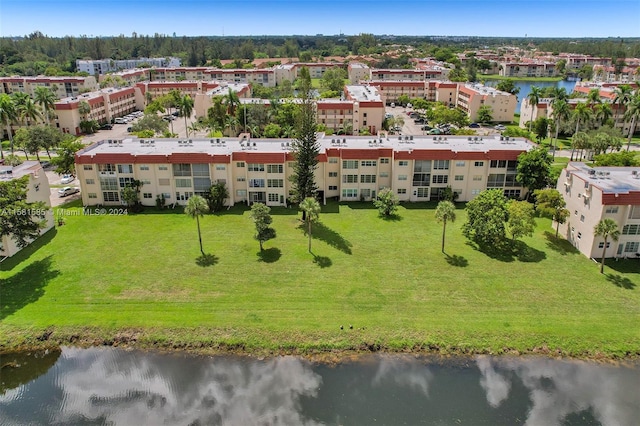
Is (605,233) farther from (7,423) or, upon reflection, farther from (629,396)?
(7,423)

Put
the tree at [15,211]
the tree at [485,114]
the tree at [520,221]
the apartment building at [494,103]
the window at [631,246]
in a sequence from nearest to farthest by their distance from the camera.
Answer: the tree at [15,211] → the window at [631,246] → the tree at [520,221] → the tree at [485,114] → the apartment building at [494,103]

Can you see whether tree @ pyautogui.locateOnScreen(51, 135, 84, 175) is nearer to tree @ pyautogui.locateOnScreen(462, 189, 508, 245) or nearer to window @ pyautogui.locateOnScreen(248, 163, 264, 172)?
window @ pyautogui.locateOnScreen(248, 163, 264, 172)

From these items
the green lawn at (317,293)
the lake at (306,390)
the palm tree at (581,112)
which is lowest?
the lake at (306,390)

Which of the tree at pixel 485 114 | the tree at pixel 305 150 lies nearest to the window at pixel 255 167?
the tree at pixel 305 150

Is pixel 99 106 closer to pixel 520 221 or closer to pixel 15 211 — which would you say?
pixel 15 211

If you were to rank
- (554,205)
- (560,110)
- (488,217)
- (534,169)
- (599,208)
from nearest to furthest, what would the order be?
(599,208) < (488,217) < (554,205) < (534,169) < (560,110)

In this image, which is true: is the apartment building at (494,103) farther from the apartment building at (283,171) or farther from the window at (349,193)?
the window at (349,193)

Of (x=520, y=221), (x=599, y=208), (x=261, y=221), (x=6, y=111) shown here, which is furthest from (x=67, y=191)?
(x=599, y=208)
